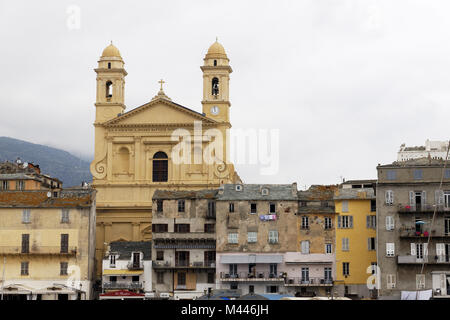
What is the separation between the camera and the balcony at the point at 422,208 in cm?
7712

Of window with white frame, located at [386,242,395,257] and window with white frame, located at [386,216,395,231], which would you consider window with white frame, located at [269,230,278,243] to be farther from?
window with white frame, located at [386,242,395,257]

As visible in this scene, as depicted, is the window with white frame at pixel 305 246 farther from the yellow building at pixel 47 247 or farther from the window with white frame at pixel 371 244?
the yellow building at pixel 47 247

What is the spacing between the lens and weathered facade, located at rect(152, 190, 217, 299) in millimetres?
82438

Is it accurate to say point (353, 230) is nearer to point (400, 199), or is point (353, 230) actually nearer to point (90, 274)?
point (400, 199)

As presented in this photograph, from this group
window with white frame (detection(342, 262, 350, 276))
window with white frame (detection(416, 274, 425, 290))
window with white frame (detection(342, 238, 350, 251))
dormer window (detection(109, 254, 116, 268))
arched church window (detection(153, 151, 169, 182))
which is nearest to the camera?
window with white frame (detection(416, 274, 425, 290))

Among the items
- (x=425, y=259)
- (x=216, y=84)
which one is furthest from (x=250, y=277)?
(x=216, y=84)

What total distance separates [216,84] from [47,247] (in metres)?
29.6

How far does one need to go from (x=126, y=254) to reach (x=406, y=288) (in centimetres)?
2423

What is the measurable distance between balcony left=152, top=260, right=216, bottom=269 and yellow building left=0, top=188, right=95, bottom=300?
6203mm

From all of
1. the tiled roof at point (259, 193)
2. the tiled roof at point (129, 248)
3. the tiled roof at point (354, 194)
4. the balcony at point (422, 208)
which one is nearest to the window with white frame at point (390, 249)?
the balcony at point (422, 208)

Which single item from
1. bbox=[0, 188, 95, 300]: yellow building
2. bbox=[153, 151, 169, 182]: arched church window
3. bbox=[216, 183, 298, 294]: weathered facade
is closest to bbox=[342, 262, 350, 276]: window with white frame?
bbox=[216, 183, 298, 294]: weathered facade

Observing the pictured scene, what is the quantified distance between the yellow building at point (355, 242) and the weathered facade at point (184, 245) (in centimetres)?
1075

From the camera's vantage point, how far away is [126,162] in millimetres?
102375
